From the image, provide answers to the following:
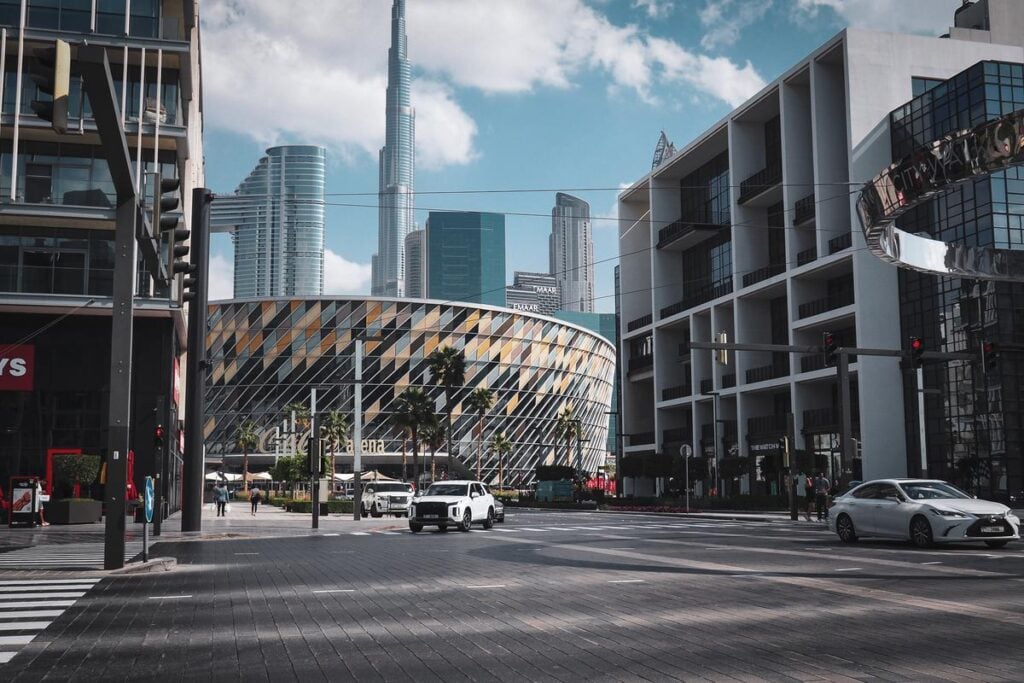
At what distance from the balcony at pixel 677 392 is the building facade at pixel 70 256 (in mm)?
43922

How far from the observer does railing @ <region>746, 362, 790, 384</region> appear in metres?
61.4

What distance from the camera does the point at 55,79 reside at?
36.6 feet

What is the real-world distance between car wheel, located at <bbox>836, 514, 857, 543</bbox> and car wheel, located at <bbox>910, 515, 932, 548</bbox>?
1.76m

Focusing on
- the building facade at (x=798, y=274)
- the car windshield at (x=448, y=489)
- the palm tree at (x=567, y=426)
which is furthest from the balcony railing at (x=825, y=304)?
the palm tree at (x=567, y=426)

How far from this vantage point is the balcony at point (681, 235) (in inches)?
2829

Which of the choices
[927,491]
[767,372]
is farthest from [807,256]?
[927,491]

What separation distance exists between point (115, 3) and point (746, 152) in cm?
4285

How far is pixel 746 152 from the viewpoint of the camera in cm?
6794

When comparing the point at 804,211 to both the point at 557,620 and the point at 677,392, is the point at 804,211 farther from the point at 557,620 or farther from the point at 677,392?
the point at 557,620

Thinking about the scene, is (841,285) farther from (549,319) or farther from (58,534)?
(549,319)

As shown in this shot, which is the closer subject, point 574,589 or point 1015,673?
point 1015,673

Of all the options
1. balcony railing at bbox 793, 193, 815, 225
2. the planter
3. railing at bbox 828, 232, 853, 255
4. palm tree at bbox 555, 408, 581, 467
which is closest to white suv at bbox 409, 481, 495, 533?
the planter

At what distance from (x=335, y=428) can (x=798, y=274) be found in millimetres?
65109

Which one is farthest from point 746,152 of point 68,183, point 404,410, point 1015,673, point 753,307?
point 1015,673
